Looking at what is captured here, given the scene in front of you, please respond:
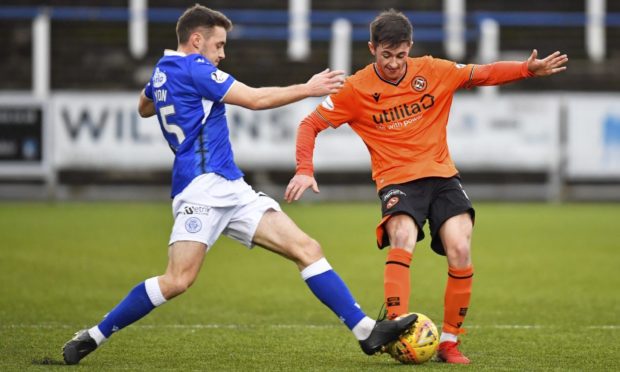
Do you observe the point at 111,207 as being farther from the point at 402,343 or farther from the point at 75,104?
the point at 402,343

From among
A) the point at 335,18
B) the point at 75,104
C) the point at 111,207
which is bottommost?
the point at 111,207

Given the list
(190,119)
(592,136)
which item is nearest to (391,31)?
(190,119)

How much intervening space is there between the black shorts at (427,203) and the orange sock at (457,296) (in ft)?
0.53

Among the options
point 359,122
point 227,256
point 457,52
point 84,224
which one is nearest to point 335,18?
point 457,52

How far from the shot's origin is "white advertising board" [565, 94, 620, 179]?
19109 millimetres

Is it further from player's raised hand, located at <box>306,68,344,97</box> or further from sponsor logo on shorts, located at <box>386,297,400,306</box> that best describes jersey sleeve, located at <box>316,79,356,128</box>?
sponsor logo on shorts, located at <box>386,297,400,306</box>

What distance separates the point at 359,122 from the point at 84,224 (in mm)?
9488

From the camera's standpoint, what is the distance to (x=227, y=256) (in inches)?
508

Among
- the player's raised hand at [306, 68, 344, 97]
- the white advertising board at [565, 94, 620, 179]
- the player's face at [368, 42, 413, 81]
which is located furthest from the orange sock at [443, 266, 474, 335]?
the white advertising board at [565, 94, 620, 179]

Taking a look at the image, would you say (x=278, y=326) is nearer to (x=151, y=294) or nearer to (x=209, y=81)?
(x=151, y=294)

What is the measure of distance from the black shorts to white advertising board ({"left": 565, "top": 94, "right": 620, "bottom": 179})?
42.2 ft

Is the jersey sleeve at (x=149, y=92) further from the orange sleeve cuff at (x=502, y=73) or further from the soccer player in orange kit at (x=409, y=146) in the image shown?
the orange sleeve cuff at (x=502, y=73)

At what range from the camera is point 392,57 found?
21.9 ft

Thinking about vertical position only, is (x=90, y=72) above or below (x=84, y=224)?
above
